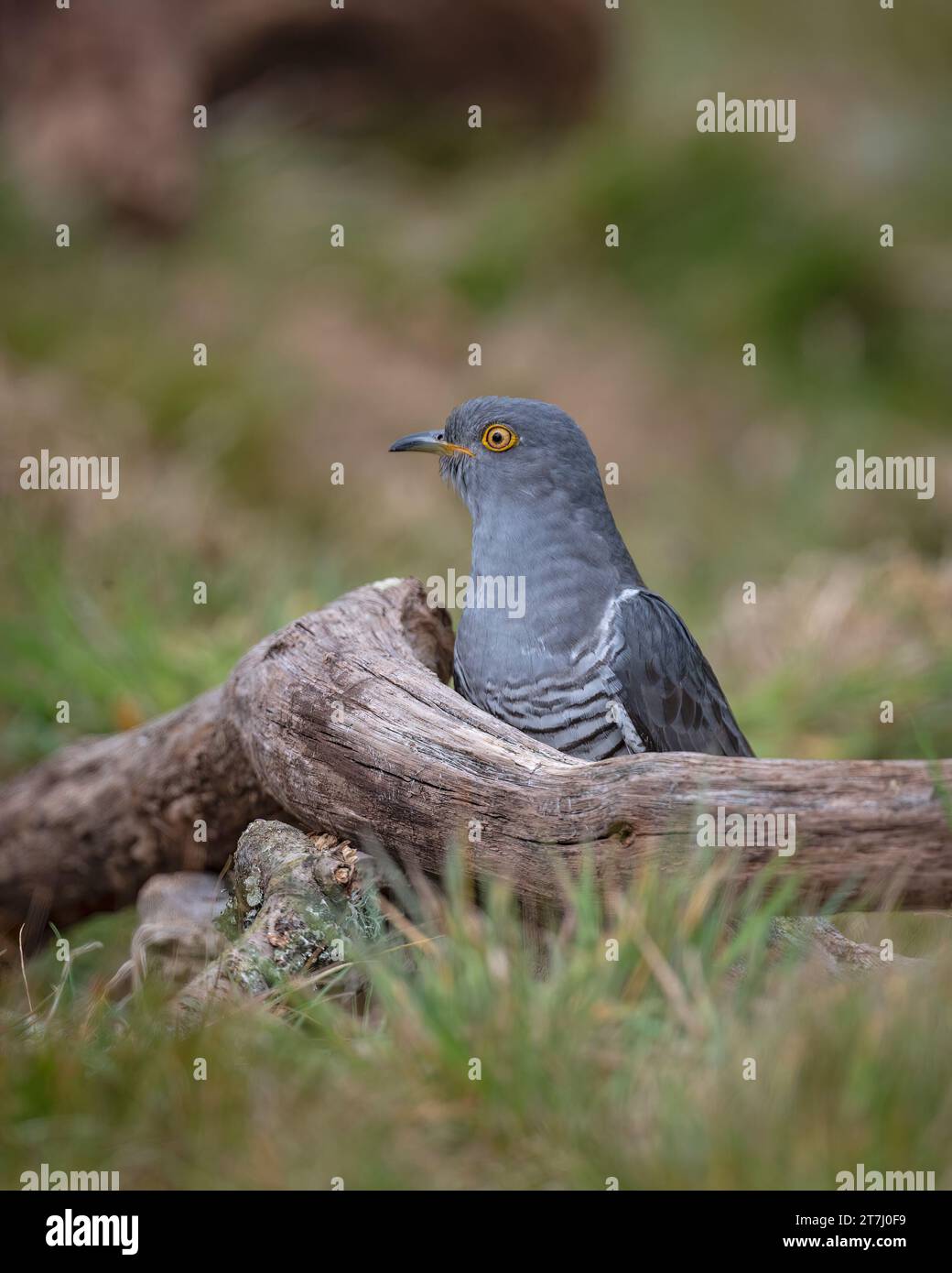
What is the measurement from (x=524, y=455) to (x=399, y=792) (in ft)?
3.79

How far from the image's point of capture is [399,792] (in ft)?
9.68

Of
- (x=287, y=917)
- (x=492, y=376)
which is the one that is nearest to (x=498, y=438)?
(x=287, y=917)

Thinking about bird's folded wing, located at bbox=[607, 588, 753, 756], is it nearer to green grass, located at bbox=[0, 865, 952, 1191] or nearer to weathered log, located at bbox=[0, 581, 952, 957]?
weathered log, located at bbox=[0, 581, 952, 957]

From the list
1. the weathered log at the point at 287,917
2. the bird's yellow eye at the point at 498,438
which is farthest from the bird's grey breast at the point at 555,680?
the weathered log at the point at 287,917

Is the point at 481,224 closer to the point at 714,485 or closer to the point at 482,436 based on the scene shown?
the point at 714,485

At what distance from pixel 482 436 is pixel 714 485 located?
7.15 m

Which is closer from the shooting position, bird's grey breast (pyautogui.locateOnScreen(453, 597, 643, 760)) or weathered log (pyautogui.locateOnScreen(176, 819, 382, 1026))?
weathered log (pyautogui.locateOnScreen(176, 819, 382, 1026))

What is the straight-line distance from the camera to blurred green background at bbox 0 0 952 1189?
207 cm

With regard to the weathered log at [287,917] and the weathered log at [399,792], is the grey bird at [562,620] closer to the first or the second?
the weathered log at [399,792]

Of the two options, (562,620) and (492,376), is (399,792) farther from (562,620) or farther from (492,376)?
(492,376)

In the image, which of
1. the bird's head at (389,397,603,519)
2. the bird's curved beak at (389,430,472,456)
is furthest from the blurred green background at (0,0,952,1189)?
the bird's curved beak at (389,430,472,456)

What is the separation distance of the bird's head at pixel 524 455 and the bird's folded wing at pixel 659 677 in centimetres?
39

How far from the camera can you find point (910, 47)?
17719mm
